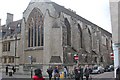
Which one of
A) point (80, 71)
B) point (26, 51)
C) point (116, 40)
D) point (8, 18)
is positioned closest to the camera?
point (80, 71)

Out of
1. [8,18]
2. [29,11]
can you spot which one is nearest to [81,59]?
[29,11]

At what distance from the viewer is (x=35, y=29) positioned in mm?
40938

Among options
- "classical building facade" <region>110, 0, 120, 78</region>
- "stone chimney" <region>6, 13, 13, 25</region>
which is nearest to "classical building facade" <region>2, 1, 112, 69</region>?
"stone chimney" <region>6, 13, 13, 25</region>

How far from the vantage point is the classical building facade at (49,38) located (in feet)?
124

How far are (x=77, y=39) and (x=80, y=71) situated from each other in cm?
2545

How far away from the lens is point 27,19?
139 feet

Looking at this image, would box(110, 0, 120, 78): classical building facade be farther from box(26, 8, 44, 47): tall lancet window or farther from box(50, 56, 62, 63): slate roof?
box(26, 8, 44, 47): tall lancet window

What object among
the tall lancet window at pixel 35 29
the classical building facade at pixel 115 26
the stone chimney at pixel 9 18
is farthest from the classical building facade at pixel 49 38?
the classical building facade at pixel 115 26

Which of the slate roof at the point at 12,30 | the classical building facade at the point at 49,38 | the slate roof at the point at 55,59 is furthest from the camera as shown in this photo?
the slate roof at the point at 12,30

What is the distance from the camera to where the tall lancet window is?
39750 mm

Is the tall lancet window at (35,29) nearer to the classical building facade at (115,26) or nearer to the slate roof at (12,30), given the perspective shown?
the slate roof at (12,30)

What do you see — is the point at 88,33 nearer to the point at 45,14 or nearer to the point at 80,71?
the point at 45,14

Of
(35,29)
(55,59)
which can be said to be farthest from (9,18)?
(55,59)

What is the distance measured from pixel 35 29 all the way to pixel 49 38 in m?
4.39
